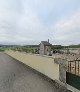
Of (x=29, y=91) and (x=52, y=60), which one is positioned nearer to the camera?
(x=29, y=91)

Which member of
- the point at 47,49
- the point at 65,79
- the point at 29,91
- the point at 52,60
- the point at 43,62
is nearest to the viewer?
the point at 29,91

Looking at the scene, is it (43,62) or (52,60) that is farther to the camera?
(43,62)

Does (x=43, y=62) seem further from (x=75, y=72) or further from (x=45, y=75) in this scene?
(x=75, y=72)

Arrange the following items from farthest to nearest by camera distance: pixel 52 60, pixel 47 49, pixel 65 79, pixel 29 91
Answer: pixel 47 49 < pixel 52 60 < pixel 65 79 < pixel 29 91

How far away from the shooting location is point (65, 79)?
9086 millimetres

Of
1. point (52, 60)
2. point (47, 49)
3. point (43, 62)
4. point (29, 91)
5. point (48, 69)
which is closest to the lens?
point (29, 91)

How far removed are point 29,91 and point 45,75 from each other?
12.7ft

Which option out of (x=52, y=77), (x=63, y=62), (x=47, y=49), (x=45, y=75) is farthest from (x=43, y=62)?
(x=47, y=49)

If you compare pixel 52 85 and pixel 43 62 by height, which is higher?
pixel 43 62

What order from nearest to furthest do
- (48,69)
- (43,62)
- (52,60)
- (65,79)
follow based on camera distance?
(65,79) → (52,60) → (48,69) → (43,62)

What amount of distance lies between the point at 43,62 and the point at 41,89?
416cm

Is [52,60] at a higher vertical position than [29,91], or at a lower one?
higher

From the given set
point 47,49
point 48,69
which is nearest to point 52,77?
point 48,69

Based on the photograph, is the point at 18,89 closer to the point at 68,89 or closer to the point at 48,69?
the point at 68,89
